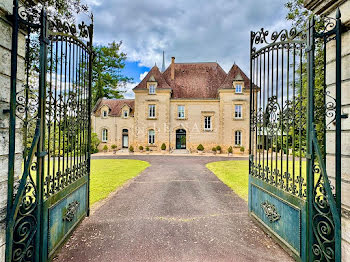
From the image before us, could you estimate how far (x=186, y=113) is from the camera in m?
21.4

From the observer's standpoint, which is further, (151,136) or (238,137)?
(151,136)

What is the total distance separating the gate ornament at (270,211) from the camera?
337 cm

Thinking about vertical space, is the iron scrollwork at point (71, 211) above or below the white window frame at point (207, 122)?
below

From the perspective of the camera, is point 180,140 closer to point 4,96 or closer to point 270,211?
point 270,211

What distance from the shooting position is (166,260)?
2857 mm

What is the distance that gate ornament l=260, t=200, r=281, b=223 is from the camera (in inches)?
133

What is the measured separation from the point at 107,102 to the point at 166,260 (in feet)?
77.8

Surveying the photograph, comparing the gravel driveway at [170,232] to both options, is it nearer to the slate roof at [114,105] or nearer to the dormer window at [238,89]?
the dormer window at [238,89]

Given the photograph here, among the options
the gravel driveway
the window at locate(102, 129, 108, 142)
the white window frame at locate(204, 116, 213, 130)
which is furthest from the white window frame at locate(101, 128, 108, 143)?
the gravel driveway

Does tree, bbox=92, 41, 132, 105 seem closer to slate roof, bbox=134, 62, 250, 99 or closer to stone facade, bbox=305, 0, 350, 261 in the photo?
slate roof, bbox=134, 62, 250, 99

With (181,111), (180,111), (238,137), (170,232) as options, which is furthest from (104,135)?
(170,232)

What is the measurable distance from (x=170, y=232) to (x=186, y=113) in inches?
719

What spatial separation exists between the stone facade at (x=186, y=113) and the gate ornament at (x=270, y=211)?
56.9 ft

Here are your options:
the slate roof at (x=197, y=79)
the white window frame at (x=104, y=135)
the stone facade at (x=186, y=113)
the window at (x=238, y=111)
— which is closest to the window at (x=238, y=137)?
the stone facade at (x=186, y=113)
